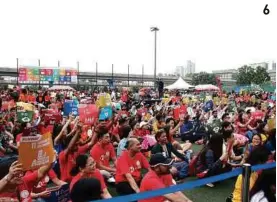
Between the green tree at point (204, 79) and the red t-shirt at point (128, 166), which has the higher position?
the green tree at point (204, 79)

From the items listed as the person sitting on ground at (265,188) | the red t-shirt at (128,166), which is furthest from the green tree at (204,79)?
the person sitting on ground at (265,188)

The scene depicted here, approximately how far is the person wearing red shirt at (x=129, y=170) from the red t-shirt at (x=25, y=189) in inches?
64.8

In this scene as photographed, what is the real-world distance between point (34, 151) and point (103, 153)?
9.91 ft

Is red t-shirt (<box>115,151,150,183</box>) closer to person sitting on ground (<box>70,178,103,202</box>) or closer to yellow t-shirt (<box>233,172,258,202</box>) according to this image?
yellow t-shirt (<box>233,172,258,202</box>)

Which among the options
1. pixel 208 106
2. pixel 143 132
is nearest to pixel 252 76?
pixel 208 106

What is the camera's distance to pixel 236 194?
158 inches

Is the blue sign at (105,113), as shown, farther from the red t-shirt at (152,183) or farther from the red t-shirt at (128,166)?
the red t-shirt at (152,183)

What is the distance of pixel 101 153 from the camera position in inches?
236

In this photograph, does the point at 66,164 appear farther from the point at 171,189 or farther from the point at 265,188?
the point at 265,188

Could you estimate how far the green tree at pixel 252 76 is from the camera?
6153cm

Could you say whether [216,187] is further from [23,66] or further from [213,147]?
[23,66]

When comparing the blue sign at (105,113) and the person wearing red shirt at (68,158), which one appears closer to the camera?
the person wearing red shirt at (68,158)

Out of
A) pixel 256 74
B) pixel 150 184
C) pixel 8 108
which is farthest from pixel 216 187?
pixel 256 74

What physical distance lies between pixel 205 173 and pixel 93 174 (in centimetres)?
301
